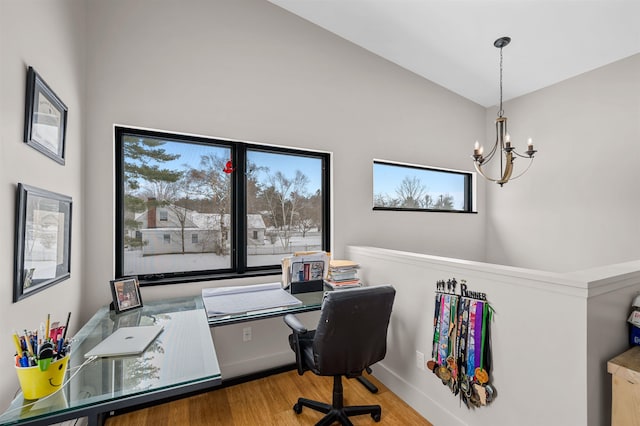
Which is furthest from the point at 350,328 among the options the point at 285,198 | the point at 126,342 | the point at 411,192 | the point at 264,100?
the point at 411,192

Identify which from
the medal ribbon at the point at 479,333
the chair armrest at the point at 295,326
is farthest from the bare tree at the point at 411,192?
the chair armrest at the point at 295,326

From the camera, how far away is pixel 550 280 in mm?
1312

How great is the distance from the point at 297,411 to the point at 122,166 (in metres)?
2.11

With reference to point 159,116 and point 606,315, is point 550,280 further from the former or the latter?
point 159,116

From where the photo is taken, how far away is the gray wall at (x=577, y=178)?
9.10 ft

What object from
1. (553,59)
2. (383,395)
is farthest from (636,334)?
(553,59)

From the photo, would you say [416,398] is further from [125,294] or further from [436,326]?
[125,294]

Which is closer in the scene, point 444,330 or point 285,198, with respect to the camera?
point 444,330

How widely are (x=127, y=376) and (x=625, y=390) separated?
6.47ft

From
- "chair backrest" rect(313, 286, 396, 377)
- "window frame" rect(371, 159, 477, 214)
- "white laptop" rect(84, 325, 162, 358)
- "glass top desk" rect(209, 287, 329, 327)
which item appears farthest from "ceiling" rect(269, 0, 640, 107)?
Result: "white laptop" rect(84, 325, 162, 358)

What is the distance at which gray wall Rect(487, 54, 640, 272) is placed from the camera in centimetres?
277

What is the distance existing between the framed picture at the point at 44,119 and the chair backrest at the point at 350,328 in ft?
4.98

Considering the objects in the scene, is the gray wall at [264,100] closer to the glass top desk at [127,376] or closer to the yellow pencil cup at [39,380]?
the glass top desk at [127,376]

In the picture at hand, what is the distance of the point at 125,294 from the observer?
1.92 m
